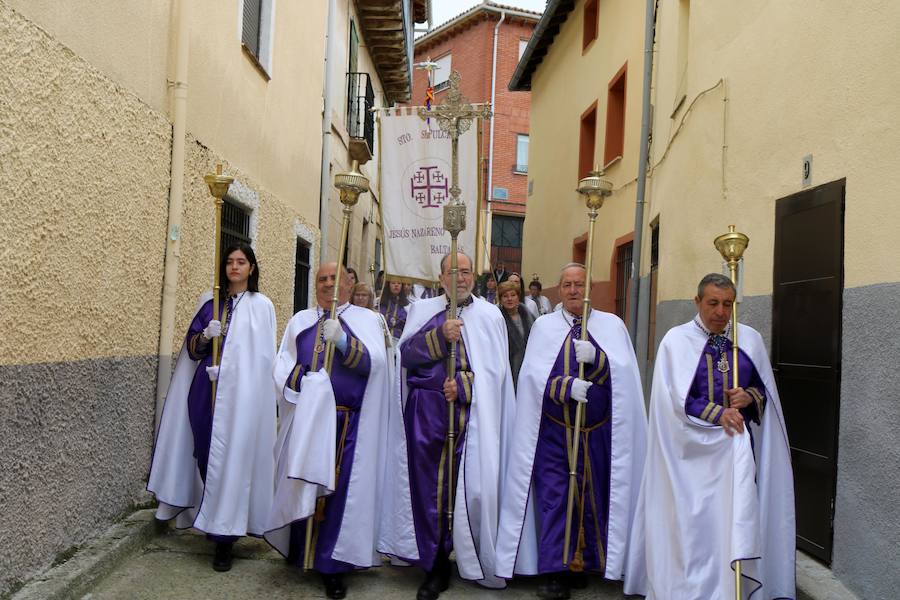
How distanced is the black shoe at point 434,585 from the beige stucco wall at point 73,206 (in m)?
2.28

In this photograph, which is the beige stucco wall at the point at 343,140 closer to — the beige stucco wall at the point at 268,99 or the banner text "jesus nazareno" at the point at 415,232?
the beige stucco wall at the point at 268,99

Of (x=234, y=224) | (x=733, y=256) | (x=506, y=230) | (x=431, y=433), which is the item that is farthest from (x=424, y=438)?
(x=506, y=230)

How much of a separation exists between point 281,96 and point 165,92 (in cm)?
349

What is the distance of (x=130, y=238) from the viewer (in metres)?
5.41

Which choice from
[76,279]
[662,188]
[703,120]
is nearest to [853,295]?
[703,120]

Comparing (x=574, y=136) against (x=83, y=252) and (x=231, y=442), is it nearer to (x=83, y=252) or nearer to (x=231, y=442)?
(x=231, y=442)

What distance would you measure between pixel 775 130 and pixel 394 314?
519 cm

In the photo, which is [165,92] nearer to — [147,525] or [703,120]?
[147,525]

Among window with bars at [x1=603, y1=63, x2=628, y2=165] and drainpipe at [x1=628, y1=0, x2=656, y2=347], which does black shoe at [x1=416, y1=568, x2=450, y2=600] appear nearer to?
drainpipe at [x1=628, y1=0, x2=656, y2=347]

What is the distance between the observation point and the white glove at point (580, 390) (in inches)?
195

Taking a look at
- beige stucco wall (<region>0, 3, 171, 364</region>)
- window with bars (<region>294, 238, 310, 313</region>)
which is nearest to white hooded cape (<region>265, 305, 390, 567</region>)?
beige stucco wall (<region>0, 3, 171, 364</region>)

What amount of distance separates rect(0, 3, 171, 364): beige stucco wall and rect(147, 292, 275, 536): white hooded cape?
57 centimetres

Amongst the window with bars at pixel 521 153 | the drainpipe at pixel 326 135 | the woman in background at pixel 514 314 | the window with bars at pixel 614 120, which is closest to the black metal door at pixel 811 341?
the woman in background at pixel 514 314

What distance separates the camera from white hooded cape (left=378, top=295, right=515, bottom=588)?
4.97 metres
